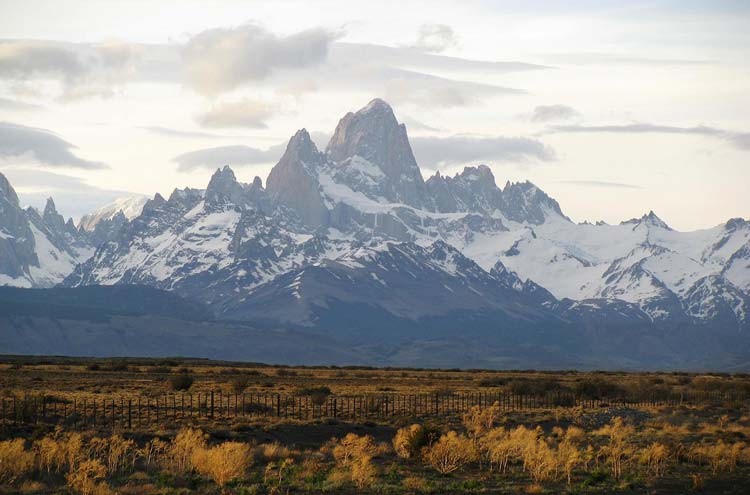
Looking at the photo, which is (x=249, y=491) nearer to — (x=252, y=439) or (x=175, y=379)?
(x=252, y=439)

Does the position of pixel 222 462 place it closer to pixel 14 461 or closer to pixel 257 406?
pixel 14 461

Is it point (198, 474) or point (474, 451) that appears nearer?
point (198, 474)

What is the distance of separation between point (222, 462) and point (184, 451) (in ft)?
18.8

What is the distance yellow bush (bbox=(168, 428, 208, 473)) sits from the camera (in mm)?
52531

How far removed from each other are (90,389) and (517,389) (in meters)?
35.8

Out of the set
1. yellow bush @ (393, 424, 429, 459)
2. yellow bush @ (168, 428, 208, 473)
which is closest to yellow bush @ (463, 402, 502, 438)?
yellow bush @ (393, 424, 429, 459)

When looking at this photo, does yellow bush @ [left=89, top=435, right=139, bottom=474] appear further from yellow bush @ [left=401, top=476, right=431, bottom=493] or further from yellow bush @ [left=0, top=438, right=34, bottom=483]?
yellow bush @ [left=401, top=476, right=431, bottom=493]

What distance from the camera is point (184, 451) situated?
54.7 m

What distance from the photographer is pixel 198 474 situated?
167ft

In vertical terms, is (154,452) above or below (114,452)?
below

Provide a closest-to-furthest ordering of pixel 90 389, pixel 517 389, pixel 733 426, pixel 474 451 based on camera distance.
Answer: pixel 474 451 < pixel 733 426 < pixel 90 389 < pixel 517 389

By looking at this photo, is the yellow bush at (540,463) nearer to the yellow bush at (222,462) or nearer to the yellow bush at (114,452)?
the yellow bush at (222,462)

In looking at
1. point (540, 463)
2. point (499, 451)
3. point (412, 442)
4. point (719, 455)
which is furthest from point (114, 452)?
point (719, 455)

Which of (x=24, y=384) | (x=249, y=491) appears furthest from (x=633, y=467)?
(x=24, y=384)
